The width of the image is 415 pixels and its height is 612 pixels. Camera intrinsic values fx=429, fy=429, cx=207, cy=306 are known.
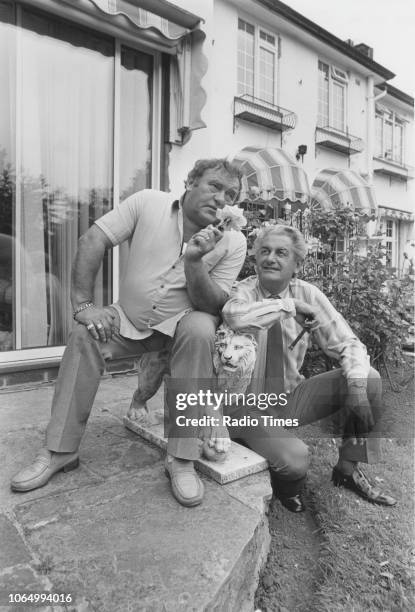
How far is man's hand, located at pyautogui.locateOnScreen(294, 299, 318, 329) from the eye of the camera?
210cm

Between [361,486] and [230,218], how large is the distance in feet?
4.72

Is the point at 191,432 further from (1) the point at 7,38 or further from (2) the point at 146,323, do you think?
(1) the point at 7,38

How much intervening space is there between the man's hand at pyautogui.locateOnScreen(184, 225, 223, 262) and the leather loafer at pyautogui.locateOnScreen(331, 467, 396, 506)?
50.7 inches

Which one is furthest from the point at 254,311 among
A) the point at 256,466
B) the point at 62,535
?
the point at 62,535

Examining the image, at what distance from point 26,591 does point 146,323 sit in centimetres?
112

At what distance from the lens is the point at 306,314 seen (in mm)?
2125

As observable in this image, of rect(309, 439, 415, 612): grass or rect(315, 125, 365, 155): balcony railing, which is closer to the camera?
rect(309, 439, 415, 612): grass

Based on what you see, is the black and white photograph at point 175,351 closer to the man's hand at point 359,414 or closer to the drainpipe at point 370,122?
the man's hand at point 359,414

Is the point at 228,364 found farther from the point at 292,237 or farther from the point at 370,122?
the point at 370,122

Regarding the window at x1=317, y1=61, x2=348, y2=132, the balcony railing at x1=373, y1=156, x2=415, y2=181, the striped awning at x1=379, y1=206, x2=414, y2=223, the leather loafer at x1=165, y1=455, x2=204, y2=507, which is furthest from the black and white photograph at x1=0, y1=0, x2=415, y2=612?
the striped awning at x1=379, y1=206, x2=414, y2=223

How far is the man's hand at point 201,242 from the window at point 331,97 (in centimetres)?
791

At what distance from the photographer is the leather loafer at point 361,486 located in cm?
204

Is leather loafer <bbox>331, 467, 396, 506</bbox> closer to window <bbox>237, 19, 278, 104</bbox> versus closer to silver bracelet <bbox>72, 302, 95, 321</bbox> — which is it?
silver bracelet <bbox>72, 302, 95, 321</bbox>

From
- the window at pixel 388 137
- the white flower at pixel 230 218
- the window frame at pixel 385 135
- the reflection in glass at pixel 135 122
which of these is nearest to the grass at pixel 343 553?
the white flower at pixel 230 218
